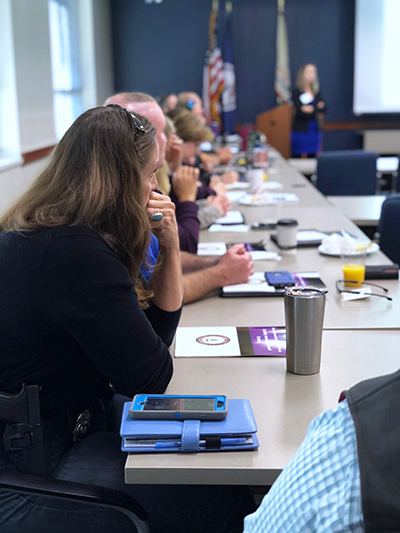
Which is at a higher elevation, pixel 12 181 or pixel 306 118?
pixel 306 118

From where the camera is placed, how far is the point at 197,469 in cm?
93

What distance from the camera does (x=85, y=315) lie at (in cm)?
108

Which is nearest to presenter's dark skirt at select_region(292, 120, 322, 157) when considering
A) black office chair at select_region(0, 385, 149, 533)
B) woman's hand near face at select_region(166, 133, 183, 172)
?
woman's hand near face at select_region(166, 133, 183, 172)

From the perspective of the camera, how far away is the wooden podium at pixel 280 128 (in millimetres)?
7977

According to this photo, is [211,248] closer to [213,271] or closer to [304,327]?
[213,271]

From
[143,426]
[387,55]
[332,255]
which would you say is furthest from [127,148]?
[387,55]

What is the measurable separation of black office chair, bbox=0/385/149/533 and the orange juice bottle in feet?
→ 3.43

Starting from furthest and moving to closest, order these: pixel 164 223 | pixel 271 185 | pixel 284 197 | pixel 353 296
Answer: pixel 271 185 < pixel 284 197 < pixel 353 296 < pixel 164 223

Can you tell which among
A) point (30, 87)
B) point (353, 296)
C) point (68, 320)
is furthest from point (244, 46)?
point (68, 320)

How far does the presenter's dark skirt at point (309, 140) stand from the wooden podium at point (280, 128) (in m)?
0.70

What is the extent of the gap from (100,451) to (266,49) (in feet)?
32.1

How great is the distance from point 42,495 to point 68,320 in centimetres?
30

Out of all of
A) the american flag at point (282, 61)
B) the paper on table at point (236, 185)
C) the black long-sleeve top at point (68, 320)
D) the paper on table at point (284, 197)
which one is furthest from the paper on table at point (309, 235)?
the american flag at point (282, 61)

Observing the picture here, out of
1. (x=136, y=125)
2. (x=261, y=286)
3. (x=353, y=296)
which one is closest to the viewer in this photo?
(x=136, y=125)
